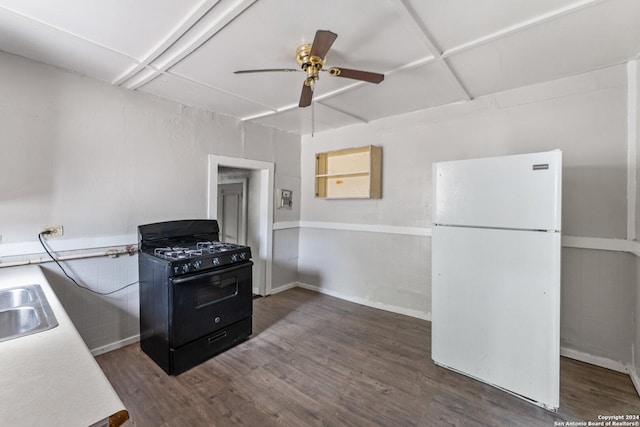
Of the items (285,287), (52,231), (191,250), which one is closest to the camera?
(52,231)

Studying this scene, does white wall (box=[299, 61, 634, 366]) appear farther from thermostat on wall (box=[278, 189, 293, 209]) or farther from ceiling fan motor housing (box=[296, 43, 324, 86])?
ceiling fan motor housing (box=[296, 43, 324, 86])

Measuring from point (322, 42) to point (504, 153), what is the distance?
214cm

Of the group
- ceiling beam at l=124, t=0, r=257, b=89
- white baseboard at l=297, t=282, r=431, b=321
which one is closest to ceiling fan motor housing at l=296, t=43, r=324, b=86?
ceiling beam at l=124, t=0, r=257, b=89

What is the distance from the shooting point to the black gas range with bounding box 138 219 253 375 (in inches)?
82.7

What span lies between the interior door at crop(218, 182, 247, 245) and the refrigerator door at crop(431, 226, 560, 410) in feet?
9.33

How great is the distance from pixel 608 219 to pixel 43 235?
4.48 metres

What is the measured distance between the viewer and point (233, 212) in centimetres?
444

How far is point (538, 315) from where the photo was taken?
1786 millimetres

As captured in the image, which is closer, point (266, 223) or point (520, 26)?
point (520, 26)

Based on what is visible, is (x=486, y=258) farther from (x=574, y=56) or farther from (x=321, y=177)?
(x=321, y=177)

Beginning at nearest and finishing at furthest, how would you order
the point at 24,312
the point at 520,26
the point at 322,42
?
1. the point at 24,312
2. the point at 322,42
3. the point at 520,26

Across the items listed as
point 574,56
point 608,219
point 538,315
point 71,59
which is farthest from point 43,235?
point 608,219

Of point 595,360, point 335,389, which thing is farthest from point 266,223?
point 595,360

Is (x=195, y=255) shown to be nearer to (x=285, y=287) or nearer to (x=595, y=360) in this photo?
(x=285, y=287)
